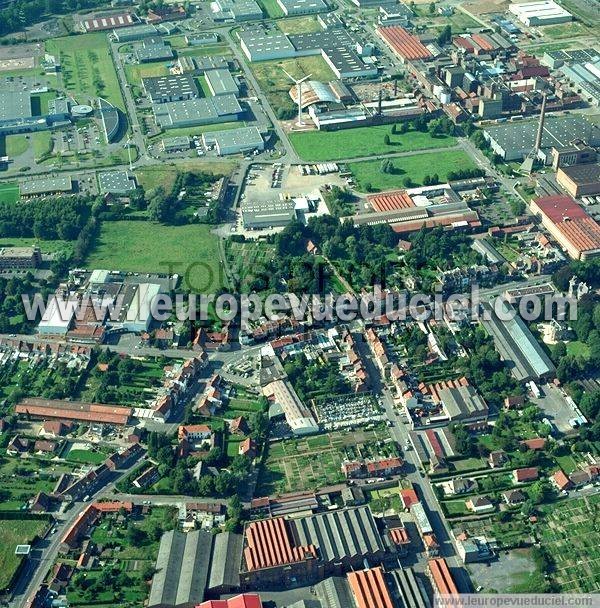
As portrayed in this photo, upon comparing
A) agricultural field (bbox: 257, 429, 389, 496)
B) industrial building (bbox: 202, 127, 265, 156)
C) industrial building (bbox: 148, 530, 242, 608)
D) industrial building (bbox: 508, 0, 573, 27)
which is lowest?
agricultural field (bbox: 257, 429, 389, 496)

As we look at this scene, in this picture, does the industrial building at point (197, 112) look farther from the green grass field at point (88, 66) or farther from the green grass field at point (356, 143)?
the green grass field at point (356, 143)

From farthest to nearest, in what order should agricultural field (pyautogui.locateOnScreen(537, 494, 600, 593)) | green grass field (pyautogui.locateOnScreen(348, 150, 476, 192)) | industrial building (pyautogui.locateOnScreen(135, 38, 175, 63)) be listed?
1. industrial building (pyautogui.locateOnScreen(135, 38, 175, 63))
2. green grass field (pyautogui.locateOnScreen(348, 150, 476, 192))
3. agricultural field (pyautogui.locateOnScreen(537, 494, 600, 593))

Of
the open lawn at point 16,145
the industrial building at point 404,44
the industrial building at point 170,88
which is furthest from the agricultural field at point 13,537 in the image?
the industrial building at point 404,44

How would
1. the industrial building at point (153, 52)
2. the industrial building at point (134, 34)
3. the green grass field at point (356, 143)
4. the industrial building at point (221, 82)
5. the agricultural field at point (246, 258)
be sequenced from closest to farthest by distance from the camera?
the agricultural field at point (246, 258)
the green grass field at point (356, 143)
the industrial building at point (221, 82)
the industrial building at point (153, 52)
the industrial building at point (134, 34)

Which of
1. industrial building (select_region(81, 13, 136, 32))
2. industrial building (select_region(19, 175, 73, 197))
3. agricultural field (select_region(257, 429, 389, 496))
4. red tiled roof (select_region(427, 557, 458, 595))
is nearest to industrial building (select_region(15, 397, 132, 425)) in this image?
agricultural field (select_region(257, 429, 389, 496))

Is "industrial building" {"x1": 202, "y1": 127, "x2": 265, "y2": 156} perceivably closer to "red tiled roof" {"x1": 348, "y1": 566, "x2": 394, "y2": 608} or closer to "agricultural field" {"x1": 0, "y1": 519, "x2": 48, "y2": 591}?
"agricultural field" {"x1": 0, "y1": 519, "x2": 48, "y2": 591}

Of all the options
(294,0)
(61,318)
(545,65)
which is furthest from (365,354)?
(294,0)
